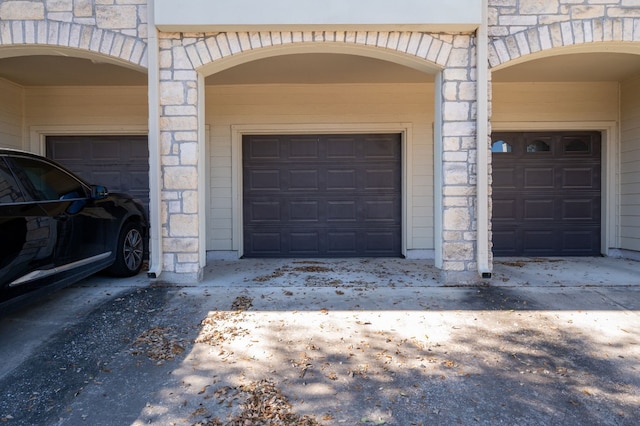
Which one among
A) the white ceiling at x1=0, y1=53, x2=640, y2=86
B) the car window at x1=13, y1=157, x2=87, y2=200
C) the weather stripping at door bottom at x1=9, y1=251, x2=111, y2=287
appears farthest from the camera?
the white ceiling at x1=0, y1=53, x2=640, y2=86

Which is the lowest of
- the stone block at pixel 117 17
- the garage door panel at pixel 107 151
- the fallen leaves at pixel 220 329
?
the fallen leaves at pixel 220 329

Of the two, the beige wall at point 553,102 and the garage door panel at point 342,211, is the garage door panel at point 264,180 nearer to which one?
the garage door panel at point 342,211

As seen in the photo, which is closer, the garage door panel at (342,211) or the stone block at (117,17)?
the stone block at (117,17)

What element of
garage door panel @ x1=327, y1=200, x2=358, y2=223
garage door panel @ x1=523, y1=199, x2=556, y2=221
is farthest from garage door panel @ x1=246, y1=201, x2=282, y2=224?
garage door panel @ x1=523, y1=199, x2=556, y2=221

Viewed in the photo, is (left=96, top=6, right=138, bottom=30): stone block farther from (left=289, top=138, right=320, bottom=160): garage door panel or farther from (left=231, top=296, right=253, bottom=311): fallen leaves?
(left=231, top=296, right=253, bottom=311): fallen leaves

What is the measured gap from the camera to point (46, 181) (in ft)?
12.6

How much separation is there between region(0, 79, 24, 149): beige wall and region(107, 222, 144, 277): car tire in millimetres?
3202

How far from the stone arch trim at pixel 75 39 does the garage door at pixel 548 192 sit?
19.4ft

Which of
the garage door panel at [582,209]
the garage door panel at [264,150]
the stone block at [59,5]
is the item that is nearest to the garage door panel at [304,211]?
the garage door panel at [264,150]

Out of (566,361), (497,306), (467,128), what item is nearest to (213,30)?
(467,128)

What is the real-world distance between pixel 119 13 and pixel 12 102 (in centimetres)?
338

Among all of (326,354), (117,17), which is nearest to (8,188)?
(117,17)

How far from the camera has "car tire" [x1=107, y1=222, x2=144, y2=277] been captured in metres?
4.98

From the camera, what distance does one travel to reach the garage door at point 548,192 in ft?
23.3
